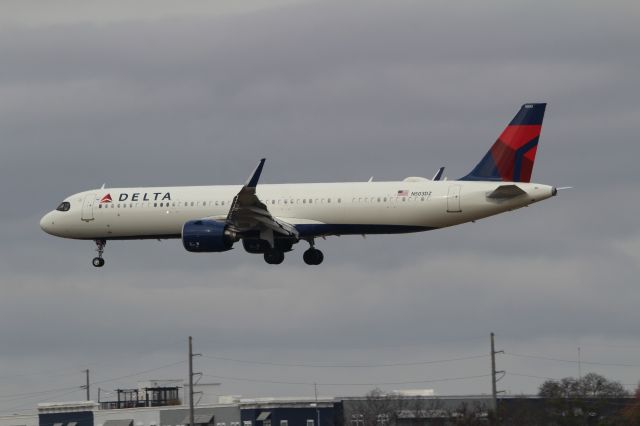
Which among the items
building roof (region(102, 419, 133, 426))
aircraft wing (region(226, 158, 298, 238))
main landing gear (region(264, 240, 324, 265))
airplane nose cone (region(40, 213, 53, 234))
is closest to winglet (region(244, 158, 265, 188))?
aircraft wing (region(226, 158, 298, 238))

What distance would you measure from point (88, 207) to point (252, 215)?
11269 millimetres

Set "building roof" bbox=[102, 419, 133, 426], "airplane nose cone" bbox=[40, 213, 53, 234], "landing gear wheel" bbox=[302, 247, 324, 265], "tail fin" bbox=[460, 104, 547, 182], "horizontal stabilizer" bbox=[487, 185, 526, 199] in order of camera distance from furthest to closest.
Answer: "building roof" bbox=[102, 419, 133, 426] → "airplane nose cone" bbox=[40, 213, 53, 234] → "landing gear wheel" bbox=[302, 247, 324, 265] → "tail fin" bbox=[460, 104, 547, 182] → "horizontal stabilizer" bbox=[487, 185, 526, 199]

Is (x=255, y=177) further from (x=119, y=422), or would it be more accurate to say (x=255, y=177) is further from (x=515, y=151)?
(x=119, y=422)

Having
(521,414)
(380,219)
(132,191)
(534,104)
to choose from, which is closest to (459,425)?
(521,414)

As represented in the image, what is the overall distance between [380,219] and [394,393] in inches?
739

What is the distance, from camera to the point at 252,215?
295 ft

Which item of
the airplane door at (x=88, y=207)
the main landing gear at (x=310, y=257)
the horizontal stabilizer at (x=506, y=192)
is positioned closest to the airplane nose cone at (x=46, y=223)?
the airplane door at (x=88, y=207)

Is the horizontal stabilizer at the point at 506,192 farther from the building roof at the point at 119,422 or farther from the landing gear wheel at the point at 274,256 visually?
the building roof at the point at 119,422

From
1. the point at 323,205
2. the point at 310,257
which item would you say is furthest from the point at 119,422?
the point at 323,205

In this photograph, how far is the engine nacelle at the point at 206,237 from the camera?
292 feet

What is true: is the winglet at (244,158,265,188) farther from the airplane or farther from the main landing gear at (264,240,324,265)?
the main landing gear at (264,240,324,265)

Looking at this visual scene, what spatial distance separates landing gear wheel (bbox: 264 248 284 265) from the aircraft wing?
274 cm

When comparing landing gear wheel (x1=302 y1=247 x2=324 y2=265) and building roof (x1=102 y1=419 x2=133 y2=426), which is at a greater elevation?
landing gear wheel (x1=302 y1=247 x2=324 y2=265)

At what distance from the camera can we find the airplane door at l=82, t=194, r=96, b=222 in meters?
96.3
